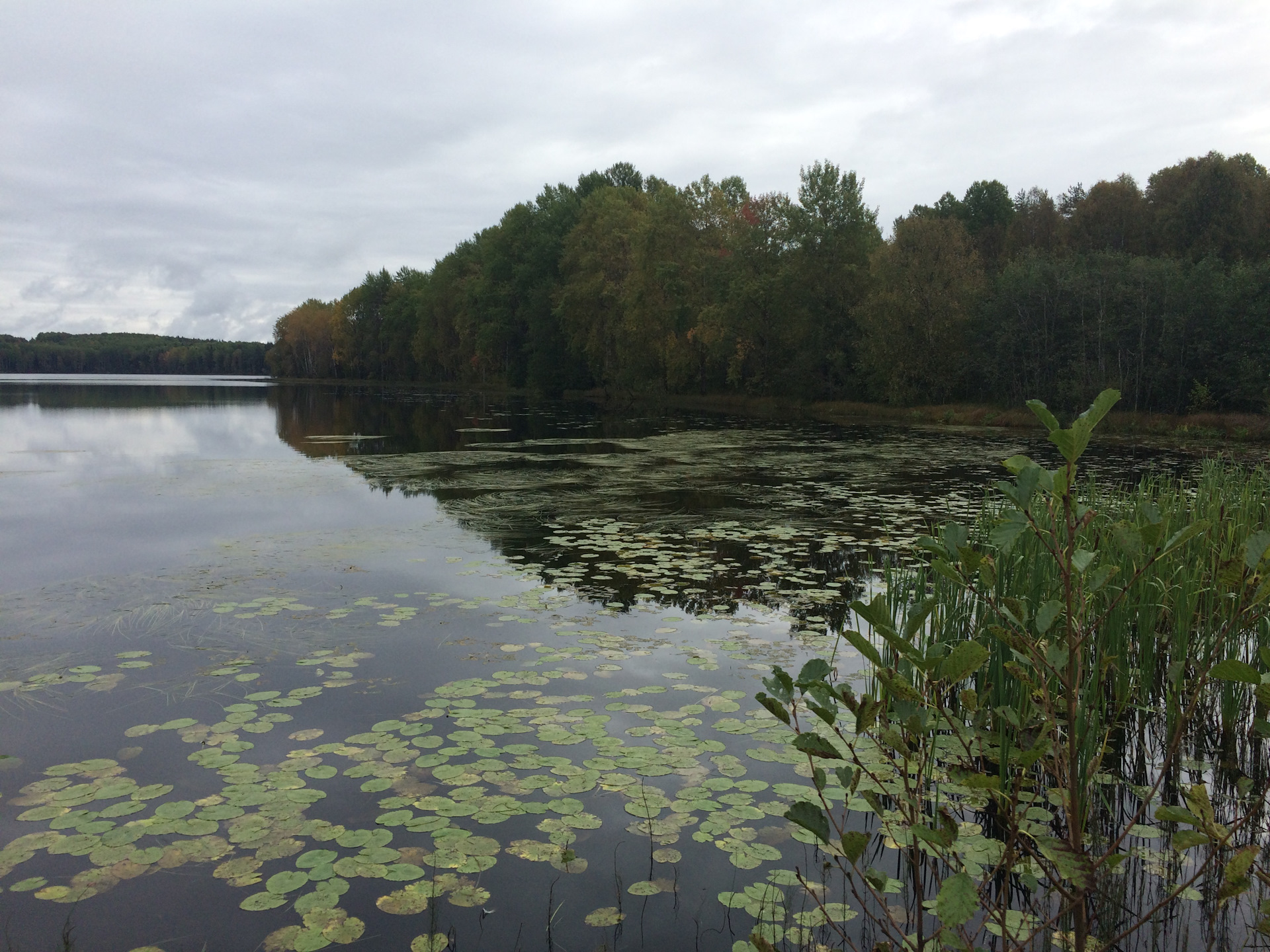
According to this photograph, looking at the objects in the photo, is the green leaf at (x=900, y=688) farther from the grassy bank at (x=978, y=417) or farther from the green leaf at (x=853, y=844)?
the grassy bank at (x=978, y=417)

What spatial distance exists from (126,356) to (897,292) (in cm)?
16193

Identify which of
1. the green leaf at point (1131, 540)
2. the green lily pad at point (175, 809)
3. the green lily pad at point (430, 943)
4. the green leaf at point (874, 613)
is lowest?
the green lily pad at point (430, 943)

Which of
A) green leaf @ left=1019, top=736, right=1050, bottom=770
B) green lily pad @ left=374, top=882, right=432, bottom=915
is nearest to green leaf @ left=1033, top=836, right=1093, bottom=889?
green leaf @ left=1019, top=736, right=1050, bottom=770

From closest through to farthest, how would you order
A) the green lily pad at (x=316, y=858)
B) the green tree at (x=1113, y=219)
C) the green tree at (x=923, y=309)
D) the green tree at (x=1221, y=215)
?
the green lily pad at (x=316, y=858) → the green tree at (x=923, y=309) → the green tree at (x=1221, y=215) → the green tree at (x=1113, y=219)

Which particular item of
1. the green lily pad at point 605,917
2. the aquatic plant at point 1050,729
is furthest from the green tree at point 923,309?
the green lily pad at point 605,917

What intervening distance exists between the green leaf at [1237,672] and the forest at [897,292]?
2839 cm

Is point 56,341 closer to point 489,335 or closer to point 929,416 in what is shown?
point 489,335

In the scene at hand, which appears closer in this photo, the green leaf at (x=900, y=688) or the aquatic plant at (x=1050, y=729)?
the aquatic plant at (x=1050, y=729)

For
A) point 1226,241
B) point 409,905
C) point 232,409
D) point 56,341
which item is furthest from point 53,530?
point 56,341

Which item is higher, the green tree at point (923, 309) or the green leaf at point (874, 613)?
the green tree at point (923, 309)

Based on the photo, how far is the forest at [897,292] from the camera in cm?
2802

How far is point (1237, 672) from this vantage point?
1.70m

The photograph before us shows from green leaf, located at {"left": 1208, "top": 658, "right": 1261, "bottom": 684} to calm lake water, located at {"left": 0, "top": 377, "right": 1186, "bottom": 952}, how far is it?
1751 millimetres

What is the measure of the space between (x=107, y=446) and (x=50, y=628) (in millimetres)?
17412
